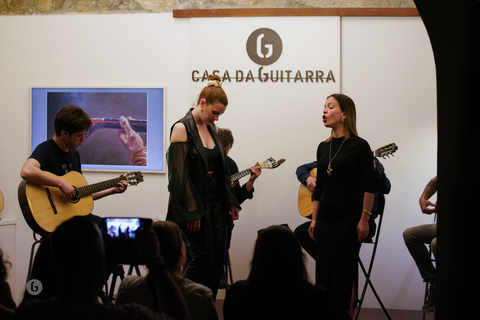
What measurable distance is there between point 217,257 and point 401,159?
2572 mm

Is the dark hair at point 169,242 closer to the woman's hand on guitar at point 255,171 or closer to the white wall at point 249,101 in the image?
the woman's hand on guitar at point 255,171

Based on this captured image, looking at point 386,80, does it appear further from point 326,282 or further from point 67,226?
point 67,226

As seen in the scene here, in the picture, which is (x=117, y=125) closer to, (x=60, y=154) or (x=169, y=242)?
(x=60, y=154)

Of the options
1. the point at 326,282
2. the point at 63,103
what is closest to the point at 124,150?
the point at 63,103

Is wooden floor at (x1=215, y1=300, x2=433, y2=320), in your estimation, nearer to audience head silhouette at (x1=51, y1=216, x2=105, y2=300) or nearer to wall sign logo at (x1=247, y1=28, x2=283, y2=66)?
wall sign logo at (x1=247, y1=28, x2=283, y2=66)

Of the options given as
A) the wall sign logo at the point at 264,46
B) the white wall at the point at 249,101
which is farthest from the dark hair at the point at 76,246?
the wall sign logo at the point at 264,46

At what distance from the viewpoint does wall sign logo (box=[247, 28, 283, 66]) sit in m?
5.38

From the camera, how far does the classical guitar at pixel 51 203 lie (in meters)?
4.07

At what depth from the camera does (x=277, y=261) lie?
203cm

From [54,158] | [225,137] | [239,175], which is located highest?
[225,137]

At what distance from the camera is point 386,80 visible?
17.4 ft

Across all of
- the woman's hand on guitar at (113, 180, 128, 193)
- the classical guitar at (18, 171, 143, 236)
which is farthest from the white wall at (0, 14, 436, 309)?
the classical guitar at (18, 171, 143, 236)

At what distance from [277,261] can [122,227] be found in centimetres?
62

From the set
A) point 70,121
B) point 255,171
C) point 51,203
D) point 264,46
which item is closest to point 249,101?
point 264,46
